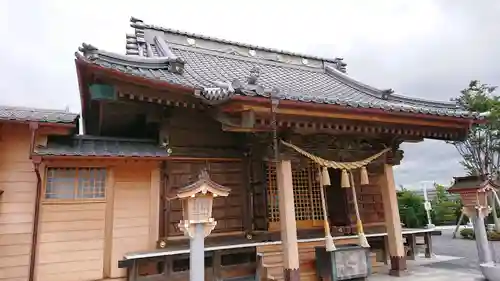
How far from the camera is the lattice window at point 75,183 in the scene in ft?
19.2

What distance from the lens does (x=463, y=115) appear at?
674 cm

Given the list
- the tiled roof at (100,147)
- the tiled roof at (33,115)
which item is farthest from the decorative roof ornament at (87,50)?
the tiled roof at (100,147)

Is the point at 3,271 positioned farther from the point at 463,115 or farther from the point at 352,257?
the point at 463,115

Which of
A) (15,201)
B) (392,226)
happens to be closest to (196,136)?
(15,201)

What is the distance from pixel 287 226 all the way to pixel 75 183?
12.8ft

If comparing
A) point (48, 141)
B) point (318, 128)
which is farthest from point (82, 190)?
point (318, 128)

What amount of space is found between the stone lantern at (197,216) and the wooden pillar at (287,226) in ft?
6.47

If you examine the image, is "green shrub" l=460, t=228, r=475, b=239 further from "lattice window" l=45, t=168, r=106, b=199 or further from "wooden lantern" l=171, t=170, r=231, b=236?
"lattice window" l=45, t=168, r=106, b=199

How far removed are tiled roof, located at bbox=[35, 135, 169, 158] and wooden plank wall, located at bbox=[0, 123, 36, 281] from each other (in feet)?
1.67

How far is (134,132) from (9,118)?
107 inches

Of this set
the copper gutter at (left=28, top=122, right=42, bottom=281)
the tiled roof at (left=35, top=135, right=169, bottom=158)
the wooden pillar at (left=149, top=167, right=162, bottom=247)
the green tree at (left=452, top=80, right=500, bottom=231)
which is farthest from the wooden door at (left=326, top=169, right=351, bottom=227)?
the green tree at (left=452, top=80, right=500, bottom=231)

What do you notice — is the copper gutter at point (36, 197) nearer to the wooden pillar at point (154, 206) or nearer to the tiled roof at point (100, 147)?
the tiled roof at point (100, 147)

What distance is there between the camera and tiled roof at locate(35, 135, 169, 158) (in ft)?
18.2

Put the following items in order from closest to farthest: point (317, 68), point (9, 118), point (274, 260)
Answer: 1. point (9, 118)
2. point (274, 260)
3. point (317, 68)
